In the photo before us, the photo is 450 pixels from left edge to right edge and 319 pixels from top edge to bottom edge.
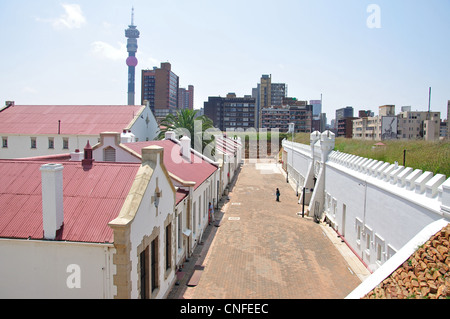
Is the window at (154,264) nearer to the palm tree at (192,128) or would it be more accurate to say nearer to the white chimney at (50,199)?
the white chimney at (50,199)

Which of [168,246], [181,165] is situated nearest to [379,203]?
[168,246]

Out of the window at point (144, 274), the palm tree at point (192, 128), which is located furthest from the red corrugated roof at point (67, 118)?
the window at point (144, 274)

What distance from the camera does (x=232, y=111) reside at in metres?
139

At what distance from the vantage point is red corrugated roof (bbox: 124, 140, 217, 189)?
18.2 m

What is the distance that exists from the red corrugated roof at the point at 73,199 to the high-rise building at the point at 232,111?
12809 cm

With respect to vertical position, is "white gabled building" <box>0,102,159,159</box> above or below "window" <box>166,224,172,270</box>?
above

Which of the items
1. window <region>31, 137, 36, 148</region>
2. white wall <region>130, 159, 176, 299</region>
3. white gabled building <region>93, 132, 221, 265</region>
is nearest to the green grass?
white gabled building <region>93, 132, 221, 265</region>

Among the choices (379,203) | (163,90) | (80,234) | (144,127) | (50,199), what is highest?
(163,90)

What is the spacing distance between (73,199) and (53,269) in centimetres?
218

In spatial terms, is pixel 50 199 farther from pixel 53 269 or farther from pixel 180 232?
pixel 180 232

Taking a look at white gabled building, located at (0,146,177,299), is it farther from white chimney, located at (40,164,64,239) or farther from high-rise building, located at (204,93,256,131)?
high-rise building, located at (204,93,256,131)

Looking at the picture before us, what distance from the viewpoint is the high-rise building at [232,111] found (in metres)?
139

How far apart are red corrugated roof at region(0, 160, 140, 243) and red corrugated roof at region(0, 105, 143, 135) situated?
2818cm

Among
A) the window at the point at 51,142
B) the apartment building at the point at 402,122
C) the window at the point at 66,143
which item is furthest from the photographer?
the apartment building at the point at 402,122
